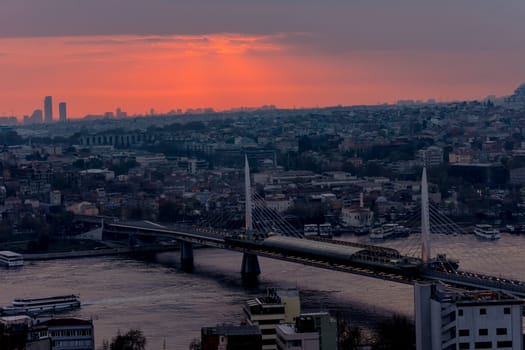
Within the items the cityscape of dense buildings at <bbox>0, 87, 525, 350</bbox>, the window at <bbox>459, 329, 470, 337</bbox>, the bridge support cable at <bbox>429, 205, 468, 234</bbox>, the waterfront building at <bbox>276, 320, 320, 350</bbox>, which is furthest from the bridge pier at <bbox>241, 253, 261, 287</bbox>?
the window at <bbox>459, 329, 470, 337</bbox>

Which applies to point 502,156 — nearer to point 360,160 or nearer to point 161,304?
point 360,160

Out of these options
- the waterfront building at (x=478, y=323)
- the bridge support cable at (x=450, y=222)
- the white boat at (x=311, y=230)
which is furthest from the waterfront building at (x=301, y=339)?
the white boat at (x=311, y=230)

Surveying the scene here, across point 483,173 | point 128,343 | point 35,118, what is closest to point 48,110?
point 35,118

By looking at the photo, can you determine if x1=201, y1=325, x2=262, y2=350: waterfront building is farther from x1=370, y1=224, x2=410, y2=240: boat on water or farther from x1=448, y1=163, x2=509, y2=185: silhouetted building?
x1=448, y1=163, x2=509, y2=185: silhouetted building

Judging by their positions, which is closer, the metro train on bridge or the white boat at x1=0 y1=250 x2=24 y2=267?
the metro train on bridge

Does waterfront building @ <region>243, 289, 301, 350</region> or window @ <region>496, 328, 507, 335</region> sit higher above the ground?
window @ <region>496, 328, 507, 335</region>

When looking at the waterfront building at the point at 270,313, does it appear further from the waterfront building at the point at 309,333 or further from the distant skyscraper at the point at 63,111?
the distant skyscraper at the point at 63,111

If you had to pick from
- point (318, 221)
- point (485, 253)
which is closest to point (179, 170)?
point (318, 221)
